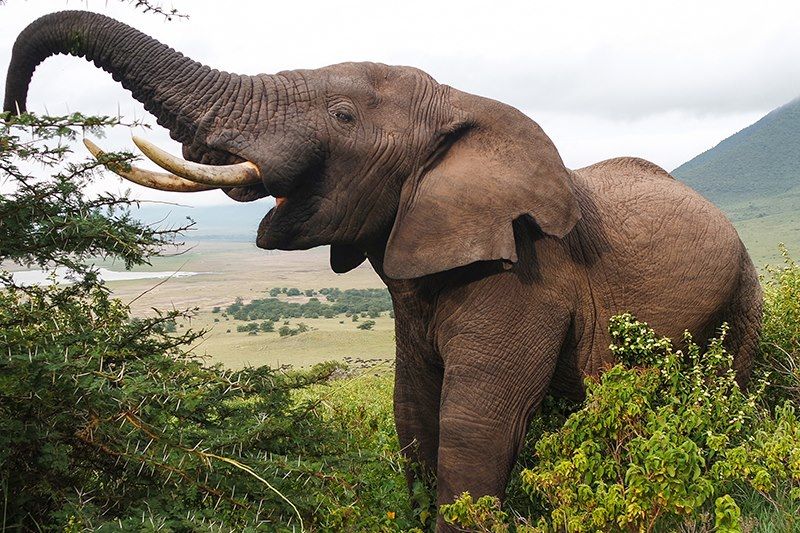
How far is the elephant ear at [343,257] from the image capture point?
5.41m

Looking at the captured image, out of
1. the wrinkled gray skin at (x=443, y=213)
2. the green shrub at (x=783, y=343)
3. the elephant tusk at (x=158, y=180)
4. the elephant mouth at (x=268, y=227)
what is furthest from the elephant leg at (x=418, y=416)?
the green shrub at (x=783, y=343)

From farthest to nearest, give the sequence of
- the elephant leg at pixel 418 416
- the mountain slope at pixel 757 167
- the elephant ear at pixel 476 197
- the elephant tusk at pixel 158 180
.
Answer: the mountain slope at pixel 757 167
the elephant leg at pixel 418 416
the elephant ear at pixel 476 197
the elephant tusk at pixel 158 180

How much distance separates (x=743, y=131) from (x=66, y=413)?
18559 centimetres

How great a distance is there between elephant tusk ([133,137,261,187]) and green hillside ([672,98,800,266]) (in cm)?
8343

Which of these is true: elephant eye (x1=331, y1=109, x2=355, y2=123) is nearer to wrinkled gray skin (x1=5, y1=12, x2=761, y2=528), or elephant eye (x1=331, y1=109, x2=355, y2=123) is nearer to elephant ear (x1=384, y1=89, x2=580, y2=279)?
wrinkled gray skin (x1=5, y1=12, x2=761, y2=528)

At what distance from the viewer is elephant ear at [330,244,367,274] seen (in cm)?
541

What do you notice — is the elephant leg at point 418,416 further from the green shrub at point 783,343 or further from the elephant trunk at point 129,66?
the green shrub at point 783,343

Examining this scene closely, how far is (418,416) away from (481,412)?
1.02m

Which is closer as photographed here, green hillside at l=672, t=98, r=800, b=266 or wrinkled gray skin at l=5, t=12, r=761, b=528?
wrinkled gray skin at l=5, t=12, r=761, b=528

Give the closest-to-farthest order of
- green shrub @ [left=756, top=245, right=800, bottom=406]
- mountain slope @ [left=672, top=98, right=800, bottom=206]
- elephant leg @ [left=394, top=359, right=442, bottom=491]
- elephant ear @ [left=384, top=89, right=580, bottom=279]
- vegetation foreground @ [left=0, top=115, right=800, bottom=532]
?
1. vegetation foreground @ [left=0, top=115, right=800, bottom=532]
2. elephant ear @ [left=384, top=89, right=580, bottom=279]
3. elephant leg @ [left=394, top=359, right=442, bottom=491]
4. green shrub @ [left=756, top=245, right=800, bottom=406]
5. mountain slope @ [left=672, top=98, right=800, bottom=206]

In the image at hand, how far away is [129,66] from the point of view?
4.69 m

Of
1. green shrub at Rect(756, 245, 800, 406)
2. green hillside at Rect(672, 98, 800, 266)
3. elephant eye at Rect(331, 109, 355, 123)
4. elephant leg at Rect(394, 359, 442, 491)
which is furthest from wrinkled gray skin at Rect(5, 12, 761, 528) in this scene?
green hillside at Rect(672, 98, 800, 266)

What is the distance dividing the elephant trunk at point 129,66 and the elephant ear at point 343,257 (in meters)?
1.19

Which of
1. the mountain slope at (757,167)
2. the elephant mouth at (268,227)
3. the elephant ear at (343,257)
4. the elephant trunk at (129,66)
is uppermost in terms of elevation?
the mountain slope at (757,167)
